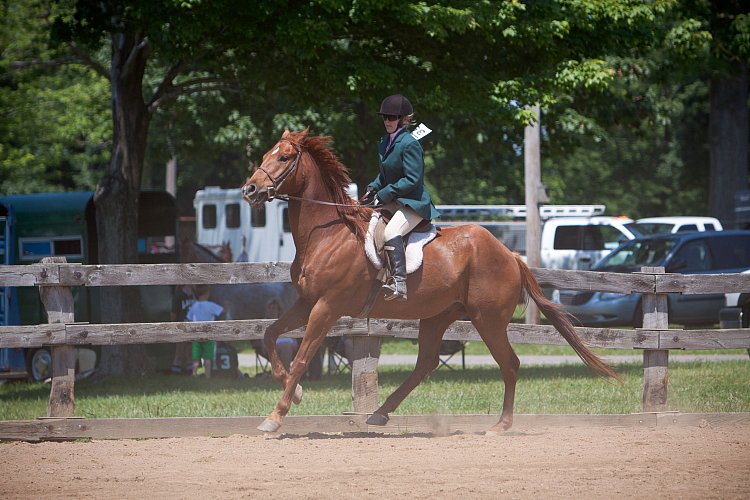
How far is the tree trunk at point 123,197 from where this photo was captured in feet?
54.5

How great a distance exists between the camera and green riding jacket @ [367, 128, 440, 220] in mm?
9352

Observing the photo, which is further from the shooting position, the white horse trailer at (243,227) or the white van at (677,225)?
the white van at (677,225)

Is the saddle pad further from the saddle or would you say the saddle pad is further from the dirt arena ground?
the dirt arena ground

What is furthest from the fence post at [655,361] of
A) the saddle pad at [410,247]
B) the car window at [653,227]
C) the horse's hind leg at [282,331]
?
the car window at [653,227]

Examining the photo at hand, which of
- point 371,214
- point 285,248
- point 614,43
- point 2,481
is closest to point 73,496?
point 2,481

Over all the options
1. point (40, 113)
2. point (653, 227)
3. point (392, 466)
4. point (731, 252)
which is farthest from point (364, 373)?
point (40, 113)

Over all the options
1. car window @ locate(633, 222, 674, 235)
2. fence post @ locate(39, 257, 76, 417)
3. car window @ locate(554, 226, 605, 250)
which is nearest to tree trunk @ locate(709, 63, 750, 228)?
car window @ locate(633, 222, 674, 235)

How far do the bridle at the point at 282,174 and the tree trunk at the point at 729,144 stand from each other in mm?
24126

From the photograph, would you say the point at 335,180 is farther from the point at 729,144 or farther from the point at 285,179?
the point at 729,144

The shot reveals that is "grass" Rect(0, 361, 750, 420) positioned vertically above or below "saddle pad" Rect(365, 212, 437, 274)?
below

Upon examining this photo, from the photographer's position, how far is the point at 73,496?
6945 mm

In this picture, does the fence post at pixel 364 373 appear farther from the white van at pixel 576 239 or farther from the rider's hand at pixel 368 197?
the white van at pixel 576 239

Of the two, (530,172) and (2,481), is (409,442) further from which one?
(530,172)

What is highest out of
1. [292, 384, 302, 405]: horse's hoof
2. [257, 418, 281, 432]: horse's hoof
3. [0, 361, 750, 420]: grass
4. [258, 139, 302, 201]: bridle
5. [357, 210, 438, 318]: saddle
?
[258, 139, 302, 201]: bridle
